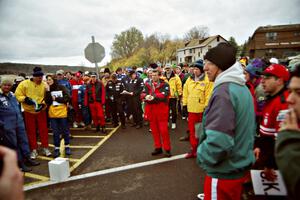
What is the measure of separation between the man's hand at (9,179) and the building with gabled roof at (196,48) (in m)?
61.4

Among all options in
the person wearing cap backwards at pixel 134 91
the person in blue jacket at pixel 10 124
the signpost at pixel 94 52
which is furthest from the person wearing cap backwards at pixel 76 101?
the person in blue jacket at pixel 10 124

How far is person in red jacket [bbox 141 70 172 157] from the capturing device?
5.54 metres

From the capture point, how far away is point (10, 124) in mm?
4938

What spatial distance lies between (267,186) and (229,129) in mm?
1253

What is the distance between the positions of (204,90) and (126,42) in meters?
68.0

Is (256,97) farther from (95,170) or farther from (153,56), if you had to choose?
(153,56)

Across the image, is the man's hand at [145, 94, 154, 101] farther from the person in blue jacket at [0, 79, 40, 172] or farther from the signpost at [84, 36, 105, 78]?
the signpost at [84, 36, 105, 78]

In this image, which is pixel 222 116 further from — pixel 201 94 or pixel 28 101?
pixel 28 101

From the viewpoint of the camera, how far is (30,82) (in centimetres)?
589

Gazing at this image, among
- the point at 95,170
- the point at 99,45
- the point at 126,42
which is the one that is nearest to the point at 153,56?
the point at 126,42

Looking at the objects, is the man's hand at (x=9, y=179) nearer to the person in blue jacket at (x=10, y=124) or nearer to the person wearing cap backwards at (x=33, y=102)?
the person in blue jacket at (x=10, y=124)

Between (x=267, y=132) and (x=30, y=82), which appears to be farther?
(x=30, y=82)

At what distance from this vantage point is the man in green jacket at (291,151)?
1.18m

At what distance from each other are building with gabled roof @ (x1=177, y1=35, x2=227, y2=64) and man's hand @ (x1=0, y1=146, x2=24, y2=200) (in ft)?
201
